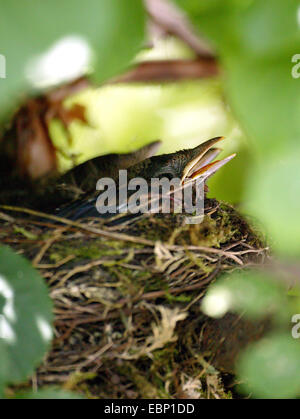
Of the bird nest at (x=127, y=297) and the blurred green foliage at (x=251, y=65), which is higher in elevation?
the blurred green foliage at (x=251, y=65)

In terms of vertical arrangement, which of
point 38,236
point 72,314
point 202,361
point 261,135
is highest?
point 261,135

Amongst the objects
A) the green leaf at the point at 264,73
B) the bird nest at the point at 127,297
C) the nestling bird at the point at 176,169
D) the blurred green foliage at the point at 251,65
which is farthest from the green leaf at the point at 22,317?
the green leaf at the point at 264,73

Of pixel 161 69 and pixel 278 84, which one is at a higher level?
pixel 161 69

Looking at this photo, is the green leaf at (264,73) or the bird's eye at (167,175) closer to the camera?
the green leaf at (264,73)

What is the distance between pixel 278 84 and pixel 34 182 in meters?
0.83

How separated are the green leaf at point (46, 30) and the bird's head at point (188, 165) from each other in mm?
663

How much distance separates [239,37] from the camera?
10.4 inches

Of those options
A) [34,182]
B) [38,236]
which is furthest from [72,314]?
[34,182]

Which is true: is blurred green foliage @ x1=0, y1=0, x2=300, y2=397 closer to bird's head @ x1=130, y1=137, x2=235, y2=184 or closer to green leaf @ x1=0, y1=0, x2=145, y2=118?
green leaf @ x1=0, y1=0, x2=145, y2=118

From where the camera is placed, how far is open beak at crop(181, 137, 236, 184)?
0.87 metres

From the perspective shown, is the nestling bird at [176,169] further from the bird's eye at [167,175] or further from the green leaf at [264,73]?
the green leaf at [264,73]

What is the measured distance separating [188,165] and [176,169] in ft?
0.10

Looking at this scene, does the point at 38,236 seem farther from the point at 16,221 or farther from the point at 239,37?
the point at 239,37

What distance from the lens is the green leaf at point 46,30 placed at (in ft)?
0.60
